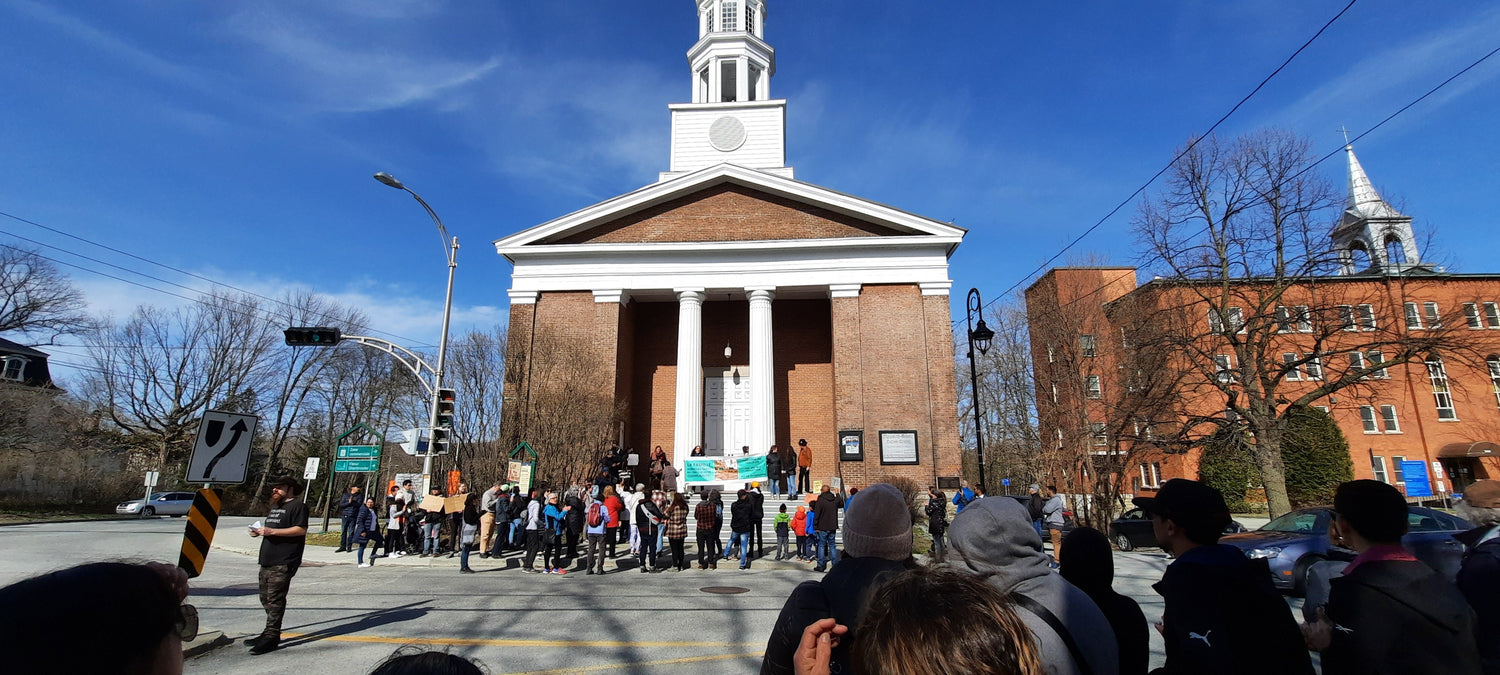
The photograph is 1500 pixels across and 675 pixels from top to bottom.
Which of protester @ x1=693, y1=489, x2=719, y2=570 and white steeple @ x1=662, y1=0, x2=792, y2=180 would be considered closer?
protester @ x1=693, y1=489, x2=719, y2=570

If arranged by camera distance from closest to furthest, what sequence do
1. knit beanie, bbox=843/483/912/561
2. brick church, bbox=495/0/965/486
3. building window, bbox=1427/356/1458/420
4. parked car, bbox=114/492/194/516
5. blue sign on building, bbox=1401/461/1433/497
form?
knit beanie, bbox=843/483/912/561
blue sign on building, bbox=1401/461/1433/497
brick church, bbox=495/0/965/486
parked car, bbox=114/492/194/516
building window, bbox=1427/356/1458/420

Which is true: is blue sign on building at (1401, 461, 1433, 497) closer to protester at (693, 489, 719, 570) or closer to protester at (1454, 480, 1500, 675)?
protester at (693, 489, 719, 570)

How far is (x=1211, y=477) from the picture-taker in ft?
111

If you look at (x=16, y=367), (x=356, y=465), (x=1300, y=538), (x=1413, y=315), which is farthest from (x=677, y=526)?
(x=16, y=367)

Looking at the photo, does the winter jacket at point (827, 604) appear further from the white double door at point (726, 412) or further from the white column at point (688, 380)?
the white double door at point (726, 412)

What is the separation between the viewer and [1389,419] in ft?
124

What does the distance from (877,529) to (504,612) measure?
27.2ft

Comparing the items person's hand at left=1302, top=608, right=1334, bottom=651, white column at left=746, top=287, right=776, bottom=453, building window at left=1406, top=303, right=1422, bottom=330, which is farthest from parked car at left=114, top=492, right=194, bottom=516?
building window at left=1406, top=303, right=1422, bottom=330

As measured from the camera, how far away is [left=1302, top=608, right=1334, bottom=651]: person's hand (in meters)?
2.92

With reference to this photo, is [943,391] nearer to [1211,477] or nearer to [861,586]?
[1211,477]

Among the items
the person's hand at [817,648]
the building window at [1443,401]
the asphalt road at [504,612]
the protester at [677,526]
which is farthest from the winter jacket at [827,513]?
the building window at [1443,401]

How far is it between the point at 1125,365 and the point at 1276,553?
50.8 ft

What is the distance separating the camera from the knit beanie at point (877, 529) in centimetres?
280

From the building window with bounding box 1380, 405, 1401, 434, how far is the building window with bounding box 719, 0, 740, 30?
40.3 m
